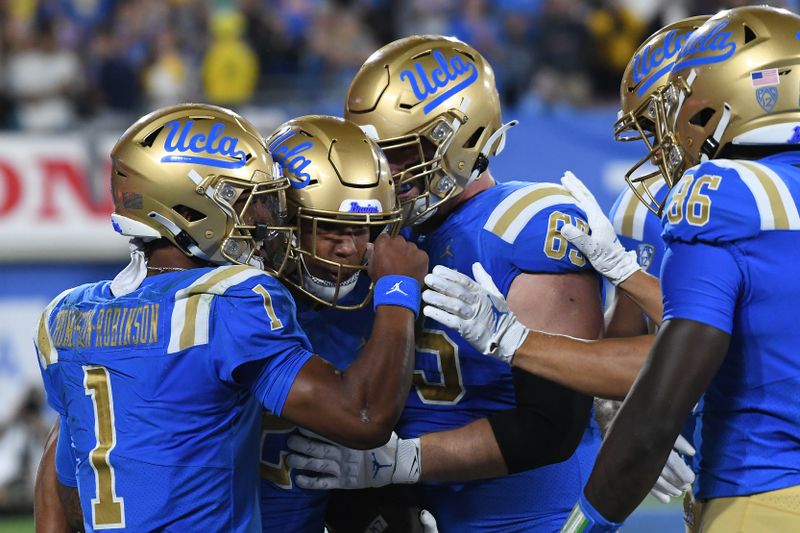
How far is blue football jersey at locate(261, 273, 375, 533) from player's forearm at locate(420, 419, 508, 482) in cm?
35

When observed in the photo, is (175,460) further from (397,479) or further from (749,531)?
(749,531)

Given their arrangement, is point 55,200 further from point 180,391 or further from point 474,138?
point 180,391

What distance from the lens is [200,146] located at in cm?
286

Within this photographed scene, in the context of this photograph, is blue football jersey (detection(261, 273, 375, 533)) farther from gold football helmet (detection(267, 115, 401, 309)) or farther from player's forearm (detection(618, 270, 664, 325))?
player's forearm (detection(618, 270, 664, 325))

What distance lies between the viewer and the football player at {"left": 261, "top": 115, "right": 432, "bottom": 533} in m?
3.11

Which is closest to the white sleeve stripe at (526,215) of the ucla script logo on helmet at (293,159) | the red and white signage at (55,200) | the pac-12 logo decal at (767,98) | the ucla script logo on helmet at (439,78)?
the ucla script logo on helmet at (439,78)

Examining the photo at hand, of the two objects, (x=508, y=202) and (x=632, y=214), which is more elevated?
(x=508, y=202)

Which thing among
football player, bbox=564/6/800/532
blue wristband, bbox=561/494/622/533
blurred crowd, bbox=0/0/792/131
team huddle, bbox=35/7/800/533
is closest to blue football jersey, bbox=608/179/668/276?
team huddle, bbox=35/7/800/533

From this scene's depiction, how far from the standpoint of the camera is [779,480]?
2314mm

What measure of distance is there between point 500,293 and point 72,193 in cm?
630

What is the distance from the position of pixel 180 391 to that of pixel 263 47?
24.9ft

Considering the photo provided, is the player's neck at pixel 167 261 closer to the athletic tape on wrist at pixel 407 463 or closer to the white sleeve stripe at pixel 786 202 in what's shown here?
the athletic tape on wrist at pixel 407 463

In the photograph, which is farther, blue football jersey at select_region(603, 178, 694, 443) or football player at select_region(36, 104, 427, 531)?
blue football jersey at select_region(603, 178, 694, 443)

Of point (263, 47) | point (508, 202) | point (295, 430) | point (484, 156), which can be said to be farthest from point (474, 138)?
point (263, 47)
